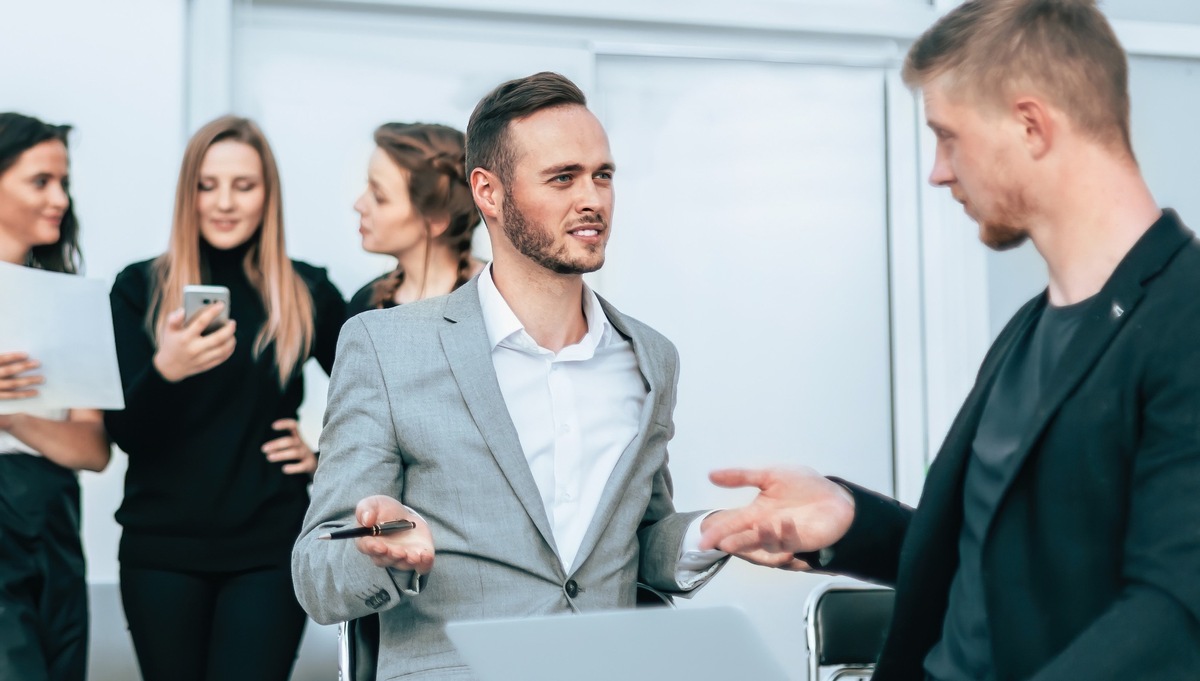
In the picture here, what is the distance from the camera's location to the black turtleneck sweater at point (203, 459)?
3090 mm

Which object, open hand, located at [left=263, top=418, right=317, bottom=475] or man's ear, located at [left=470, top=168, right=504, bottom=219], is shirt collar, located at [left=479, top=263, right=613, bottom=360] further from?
open hand, located at [left=263, top=418, right=317, bottom=475]

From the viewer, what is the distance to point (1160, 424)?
1397 mm

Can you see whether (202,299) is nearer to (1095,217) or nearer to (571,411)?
(571,411)

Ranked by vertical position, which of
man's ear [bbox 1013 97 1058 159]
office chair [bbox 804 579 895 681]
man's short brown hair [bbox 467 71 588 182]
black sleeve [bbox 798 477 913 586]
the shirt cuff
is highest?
man's short brown hair [bbox 467 71 588 182]

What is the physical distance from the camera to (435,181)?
3.69 m

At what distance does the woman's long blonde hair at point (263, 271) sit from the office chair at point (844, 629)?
1.40 m

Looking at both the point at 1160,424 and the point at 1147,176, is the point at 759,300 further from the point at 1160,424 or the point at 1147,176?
the point at 1160,424

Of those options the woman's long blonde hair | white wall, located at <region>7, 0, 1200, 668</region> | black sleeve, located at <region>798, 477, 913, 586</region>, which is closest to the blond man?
black sleeve, located at <region>798, 477, 913, 586</region>

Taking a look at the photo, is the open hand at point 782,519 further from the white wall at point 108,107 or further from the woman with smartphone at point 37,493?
the white wall at point 108,107

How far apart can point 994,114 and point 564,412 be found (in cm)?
99

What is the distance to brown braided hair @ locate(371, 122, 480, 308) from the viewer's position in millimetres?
3605

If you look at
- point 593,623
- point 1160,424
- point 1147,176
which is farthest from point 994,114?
point 1147,176

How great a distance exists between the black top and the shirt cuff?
0.59 metres

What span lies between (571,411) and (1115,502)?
1.10 meters
